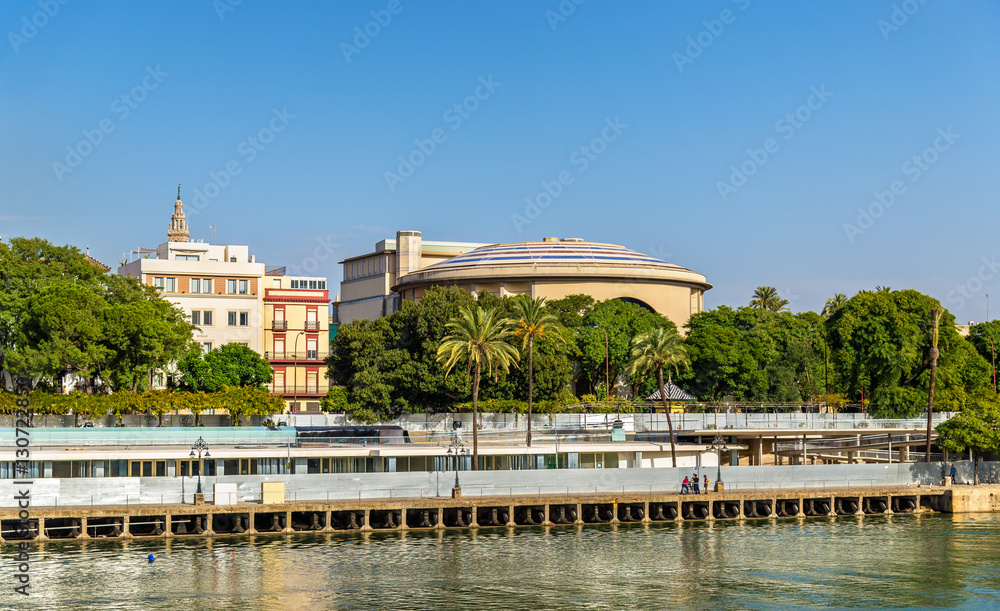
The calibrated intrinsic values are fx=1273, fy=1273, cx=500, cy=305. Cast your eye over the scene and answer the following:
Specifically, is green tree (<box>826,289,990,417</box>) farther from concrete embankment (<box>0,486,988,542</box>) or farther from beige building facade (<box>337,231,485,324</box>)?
beige building facade (<box>337,231,485,324</box>)

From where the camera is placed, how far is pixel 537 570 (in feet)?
202

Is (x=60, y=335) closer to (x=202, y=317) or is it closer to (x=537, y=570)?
(x=202, y=317)

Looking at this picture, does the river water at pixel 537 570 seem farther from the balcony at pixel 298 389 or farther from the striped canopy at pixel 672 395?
the balcony at pixel 298 389

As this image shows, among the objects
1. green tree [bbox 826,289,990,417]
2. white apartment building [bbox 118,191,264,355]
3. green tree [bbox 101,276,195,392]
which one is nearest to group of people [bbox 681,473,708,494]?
green tree [bbox 826,289,990,417]

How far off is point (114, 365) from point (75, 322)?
635cm

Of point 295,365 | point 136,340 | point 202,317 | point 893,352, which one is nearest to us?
point 893,352

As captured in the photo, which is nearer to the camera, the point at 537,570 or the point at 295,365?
the point at 537,570

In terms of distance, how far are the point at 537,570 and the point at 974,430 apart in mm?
41767

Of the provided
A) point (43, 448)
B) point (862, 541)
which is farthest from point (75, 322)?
point (862, 541)

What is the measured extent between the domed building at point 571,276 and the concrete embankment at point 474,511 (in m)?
72.5

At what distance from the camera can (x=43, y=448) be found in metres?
77.1

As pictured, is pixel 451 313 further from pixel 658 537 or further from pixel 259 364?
pixel 658 537

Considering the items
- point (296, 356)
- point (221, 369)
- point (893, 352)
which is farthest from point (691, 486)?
point (296, 356)

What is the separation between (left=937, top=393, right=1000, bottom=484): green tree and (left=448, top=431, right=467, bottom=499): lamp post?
113 feet
